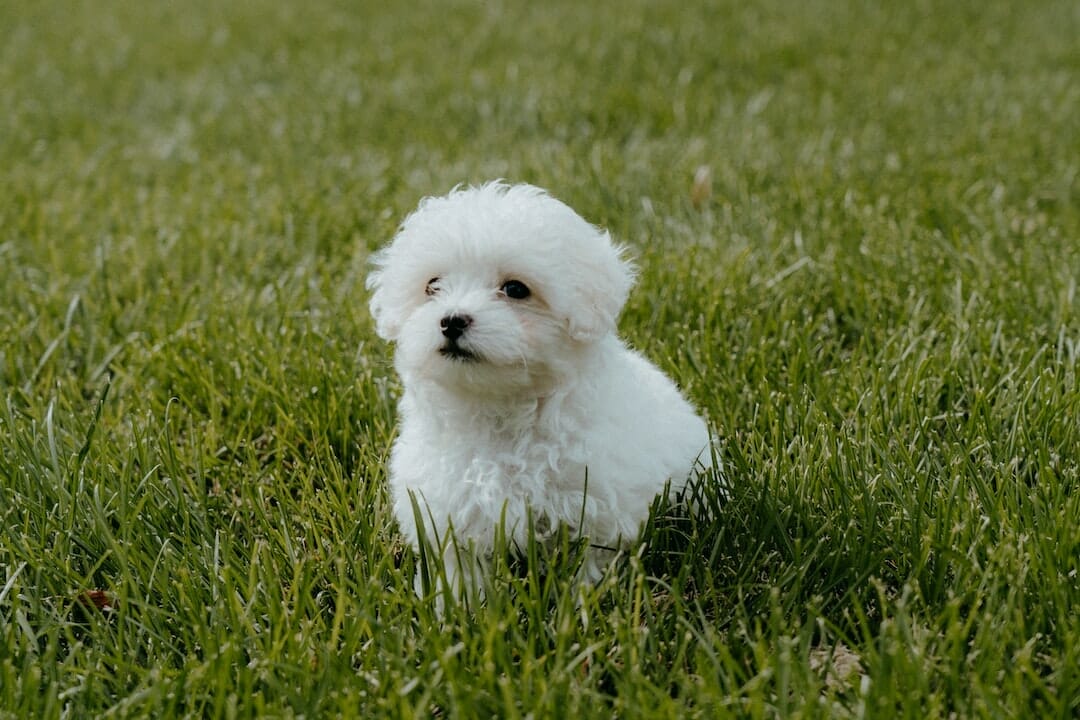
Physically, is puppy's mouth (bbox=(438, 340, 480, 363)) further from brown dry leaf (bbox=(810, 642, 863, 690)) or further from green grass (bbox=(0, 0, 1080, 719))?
brown dry leaf (bbox=(810, 642, 863, 690))

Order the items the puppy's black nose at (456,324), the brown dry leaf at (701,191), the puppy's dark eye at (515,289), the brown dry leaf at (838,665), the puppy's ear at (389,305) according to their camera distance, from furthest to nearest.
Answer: the brown dry leaf at (701,191) < the puppy's ear at (389,305) < the puppy's dark eye at (515,289) < the puppy's black nose at (456,324) < the brown dry leaf at (838,665)

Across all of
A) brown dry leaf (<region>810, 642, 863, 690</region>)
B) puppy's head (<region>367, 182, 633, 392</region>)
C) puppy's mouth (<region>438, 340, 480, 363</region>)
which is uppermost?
puppy's head (<region>367, 182, 633, 392</region>)

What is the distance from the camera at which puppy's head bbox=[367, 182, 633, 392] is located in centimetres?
243

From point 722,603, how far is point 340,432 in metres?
1.29

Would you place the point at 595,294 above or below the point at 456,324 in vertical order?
above

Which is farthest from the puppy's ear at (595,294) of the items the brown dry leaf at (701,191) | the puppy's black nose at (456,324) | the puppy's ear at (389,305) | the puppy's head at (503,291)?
the brown dry leaf at (701,191)

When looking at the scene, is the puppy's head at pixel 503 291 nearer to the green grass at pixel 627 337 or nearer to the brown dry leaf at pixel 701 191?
the green grass at pixel 627 337

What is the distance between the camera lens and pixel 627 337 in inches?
150

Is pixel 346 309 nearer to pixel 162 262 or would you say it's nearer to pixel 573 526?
pixel 162 262

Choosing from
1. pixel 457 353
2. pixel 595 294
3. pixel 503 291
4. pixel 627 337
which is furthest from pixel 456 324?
pixel 627 337

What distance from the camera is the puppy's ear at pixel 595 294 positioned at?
2.49 metres

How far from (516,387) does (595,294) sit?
283mm

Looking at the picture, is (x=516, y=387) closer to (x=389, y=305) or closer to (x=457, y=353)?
(x=457, y=353)

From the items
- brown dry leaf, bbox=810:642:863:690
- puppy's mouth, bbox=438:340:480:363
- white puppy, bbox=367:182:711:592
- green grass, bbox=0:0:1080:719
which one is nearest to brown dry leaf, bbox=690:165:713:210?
green grass, bbox=0:0:1080:719
